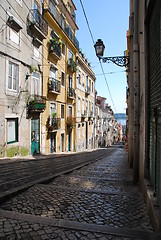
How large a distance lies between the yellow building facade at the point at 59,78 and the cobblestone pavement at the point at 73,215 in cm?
1205

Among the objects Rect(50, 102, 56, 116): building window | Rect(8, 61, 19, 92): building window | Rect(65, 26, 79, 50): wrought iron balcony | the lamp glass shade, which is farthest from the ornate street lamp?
Rect(65, 26, 79, 50): wrought iron balcony

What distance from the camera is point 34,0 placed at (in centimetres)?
1461

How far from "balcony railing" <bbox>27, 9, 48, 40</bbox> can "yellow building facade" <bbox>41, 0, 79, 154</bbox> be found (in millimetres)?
1066

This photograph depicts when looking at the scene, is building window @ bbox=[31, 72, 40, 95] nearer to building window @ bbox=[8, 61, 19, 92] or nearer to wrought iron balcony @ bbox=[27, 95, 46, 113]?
wrought iron balcony @ bbox=[27, 95, 46, 113]

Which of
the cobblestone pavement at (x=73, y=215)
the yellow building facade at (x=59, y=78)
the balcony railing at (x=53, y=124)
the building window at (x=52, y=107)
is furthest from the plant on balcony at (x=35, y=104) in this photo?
the cobblestone pavement at (x=73, y=215)

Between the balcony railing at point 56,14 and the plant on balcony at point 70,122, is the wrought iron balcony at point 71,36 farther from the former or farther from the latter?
the plant on balcony at point 70,122

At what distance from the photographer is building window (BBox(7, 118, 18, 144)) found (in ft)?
38.5

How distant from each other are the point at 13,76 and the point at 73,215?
1047 cm

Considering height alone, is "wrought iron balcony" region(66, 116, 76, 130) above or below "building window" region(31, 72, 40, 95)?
below

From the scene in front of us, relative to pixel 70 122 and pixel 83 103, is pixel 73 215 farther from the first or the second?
pixel 83 103

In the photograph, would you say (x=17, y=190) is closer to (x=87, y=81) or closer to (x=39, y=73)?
(x=39, y=73)

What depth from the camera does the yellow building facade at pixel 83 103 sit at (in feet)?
84.6

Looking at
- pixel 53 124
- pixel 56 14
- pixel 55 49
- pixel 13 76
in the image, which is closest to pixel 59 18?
pixel 56 14

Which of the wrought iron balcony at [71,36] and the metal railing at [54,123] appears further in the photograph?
the wrought iron balcony at [71,36]
